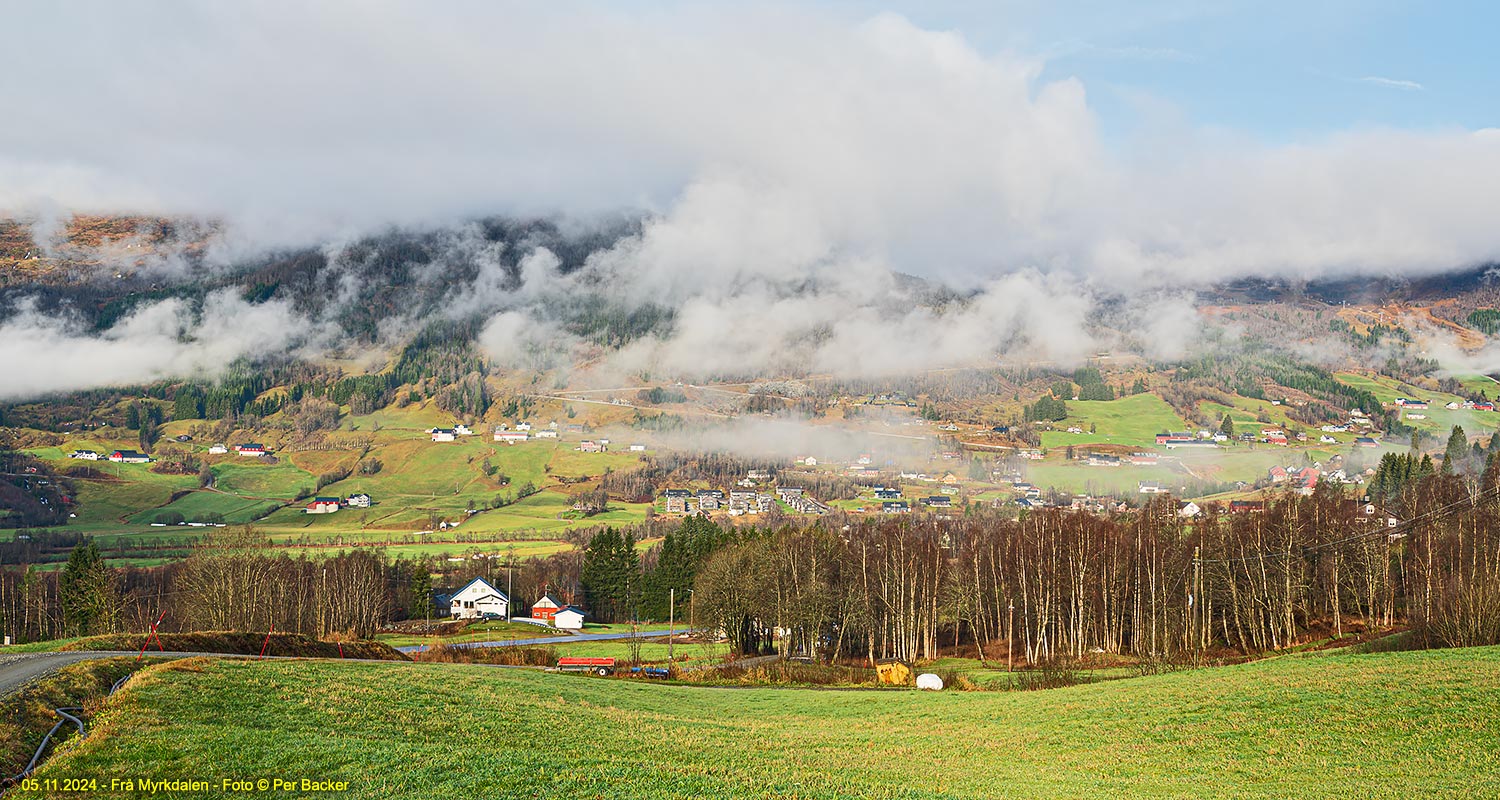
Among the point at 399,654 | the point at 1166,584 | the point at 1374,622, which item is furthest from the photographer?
the point at 1166,584

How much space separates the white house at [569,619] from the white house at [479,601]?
15856 millimetres

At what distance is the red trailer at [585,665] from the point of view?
6148 centimetres

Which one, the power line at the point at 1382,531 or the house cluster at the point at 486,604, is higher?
the power line at the point at 1382,531

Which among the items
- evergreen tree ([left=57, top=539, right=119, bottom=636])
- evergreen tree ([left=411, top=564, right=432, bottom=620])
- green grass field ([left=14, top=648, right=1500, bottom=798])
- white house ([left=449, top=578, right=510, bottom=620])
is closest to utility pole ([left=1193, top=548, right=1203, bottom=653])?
green grass field ([left=14, top=648, right=1500, bottom=798])

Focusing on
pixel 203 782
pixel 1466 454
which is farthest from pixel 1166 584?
pixel 1466 454

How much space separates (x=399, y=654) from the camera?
2232 inches

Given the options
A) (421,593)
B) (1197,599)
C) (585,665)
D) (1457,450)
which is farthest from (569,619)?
(1457,450)

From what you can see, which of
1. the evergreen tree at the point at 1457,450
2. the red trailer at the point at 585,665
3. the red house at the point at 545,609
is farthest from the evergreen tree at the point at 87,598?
the evergreen tree at the point at 1457,450

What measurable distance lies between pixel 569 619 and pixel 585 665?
2474 inches

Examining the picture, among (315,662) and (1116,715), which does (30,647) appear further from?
(1116,715)

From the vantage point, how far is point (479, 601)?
13762 centimetres

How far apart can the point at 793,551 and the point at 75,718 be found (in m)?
67.7

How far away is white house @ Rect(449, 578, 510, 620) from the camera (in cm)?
13638

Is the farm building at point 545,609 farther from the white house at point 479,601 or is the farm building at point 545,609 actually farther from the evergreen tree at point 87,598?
the evergreen tree at point 87,598
